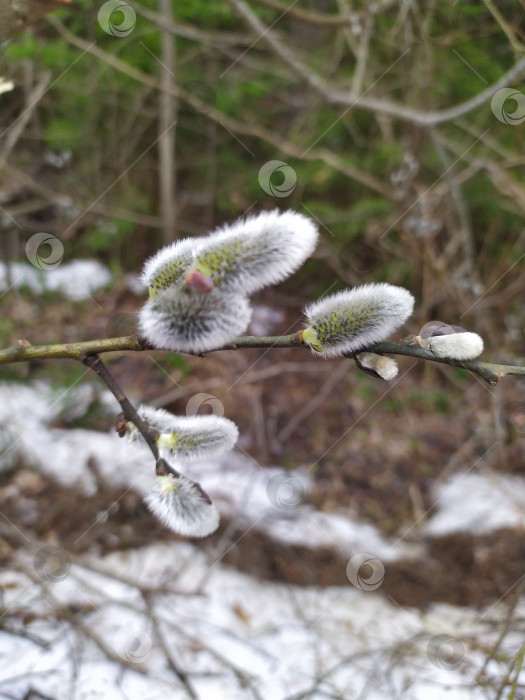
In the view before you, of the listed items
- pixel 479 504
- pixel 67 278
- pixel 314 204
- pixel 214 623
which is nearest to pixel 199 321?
pixel 214 623

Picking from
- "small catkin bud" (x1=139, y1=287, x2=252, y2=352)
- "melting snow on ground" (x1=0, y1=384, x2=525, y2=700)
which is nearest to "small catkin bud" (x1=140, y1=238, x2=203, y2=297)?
"small catkin bud" (x1=139, y1=287, x2=252, y2=352)

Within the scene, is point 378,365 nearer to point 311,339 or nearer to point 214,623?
point 311,339

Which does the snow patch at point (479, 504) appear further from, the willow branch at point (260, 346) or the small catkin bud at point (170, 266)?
the small catkin bud at point (170, 266)

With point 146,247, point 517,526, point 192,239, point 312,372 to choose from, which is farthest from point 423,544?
point 146,247

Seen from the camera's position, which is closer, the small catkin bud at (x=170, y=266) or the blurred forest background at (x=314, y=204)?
the small catkin bud at (x=170, y=266)

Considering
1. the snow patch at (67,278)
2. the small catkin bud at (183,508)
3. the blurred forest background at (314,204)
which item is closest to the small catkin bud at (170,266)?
the small catkin bud at (183,508)

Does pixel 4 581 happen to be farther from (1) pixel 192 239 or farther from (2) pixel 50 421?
(1) pixel 192 239
